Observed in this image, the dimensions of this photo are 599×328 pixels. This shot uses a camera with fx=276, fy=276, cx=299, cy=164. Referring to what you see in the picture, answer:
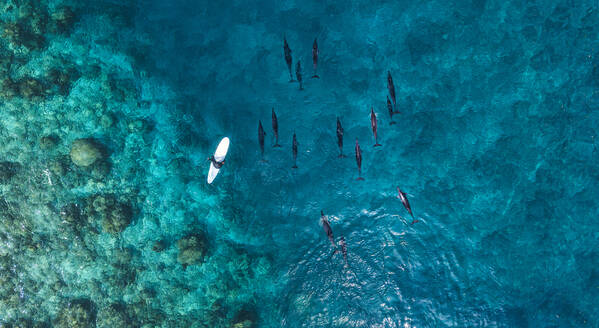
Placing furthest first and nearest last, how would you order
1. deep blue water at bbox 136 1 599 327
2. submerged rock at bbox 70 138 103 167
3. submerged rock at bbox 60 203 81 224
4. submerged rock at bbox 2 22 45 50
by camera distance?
submerged rock at bbox 60 203 81 224 → submerged rock at bbox 70 138 103 167 → submerged rock at bbox 2 22 45 50 → deep blue water at bbox 136 1 599 327

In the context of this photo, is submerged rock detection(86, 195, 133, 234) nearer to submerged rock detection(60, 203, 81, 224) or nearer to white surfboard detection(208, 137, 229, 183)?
submerged rock detection(60, 203, 81, 224)

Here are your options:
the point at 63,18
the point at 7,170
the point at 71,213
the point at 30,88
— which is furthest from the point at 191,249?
the point at 63,18

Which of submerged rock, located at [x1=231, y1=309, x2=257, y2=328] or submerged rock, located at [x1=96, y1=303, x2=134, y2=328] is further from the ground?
submerged rock, located at [x1=96, y1=303, x2=134, y2=328]

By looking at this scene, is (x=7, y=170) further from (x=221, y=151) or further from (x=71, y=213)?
(x=221, y=151)

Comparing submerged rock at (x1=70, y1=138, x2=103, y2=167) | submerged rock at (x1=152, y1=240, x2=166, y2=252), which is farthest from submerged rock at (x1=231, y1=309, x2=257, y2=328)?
submerged rock at (x1=70, y1=138, x2=103, y2=167)

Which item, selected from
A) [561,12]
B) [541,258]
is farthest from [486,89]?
[541,258]

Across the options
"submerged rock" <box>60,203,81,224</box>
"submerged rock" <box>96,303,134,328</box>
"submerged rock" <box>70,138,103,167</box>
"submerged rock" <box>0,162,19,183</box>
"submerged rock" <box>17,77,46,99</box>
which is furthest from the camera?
"submerged rock" <box>96,303,134,328</box>
